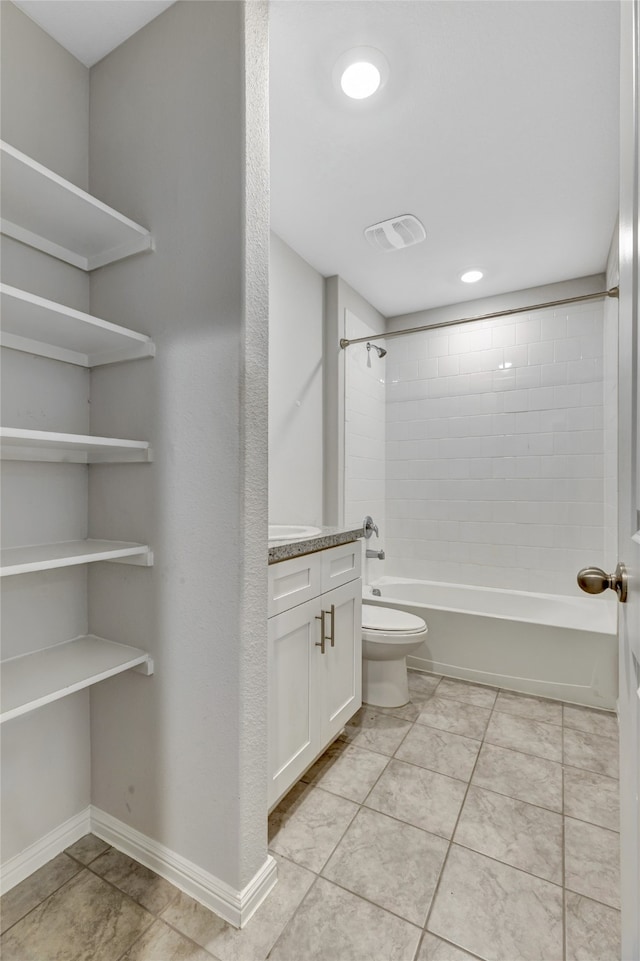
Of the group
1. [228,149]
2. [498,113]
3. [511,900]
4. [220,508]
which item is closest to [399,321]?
[498,113]

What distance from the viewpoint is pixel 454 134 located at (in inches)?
70.2

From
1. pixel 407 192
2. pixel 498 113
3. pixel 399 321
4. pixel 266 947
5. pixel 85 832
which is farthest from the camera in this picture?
Result: pixel 399 321

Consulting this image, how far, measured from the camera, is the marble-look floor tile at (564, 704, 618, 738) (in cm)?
205

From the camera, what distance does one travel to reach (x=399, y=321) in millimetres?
3613

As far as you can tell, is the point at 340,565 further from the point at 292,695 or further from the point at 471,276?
the point at 471,276

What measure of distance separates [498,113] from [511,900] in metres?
2.54

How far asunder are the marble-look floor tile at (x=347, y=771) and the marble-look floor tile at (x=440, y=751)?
5.2 inches

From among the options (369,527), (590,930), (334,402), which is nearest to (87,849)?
(590,930)

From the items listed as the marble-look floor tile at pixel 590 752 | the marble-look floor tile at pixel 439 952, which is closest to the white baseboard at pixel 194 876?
the marble-look floor tile at pixel 439 952

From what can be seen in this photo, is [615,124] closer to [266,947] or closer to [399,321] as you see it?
[399,321]

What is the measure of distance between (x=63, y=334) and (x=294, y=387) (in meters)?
1.50

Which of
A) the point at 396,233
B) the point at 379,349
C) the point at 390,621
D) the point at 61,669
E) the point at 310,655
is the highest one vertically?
the point at 396,233


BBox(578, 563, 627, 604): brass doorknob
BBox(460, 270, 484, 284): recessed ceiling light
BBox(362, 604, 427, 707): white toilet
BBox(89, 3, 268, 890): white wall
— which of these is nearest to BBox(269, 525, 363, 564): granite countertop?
BBox(89, 3, 268, 890): white wall

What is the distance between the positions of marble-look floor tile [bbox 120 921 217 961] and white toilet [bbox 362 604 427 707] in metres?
1.26
